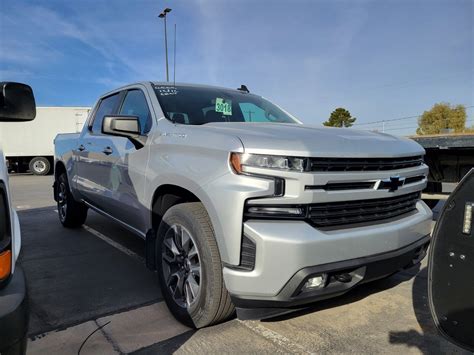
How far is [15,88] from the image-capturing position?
189 centimetres

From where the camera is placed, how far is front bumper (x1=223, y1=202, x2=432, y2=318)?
223 cm

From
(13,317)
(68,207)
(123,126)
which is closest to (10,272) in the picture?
(13,317)

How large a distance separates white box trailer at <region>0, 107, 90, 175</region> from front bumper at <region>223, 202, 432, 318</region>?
1942 centimetres

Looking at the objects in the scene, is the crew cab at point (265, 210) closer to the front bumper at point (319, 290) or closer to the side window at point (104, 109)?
the front bumper at point (319, 290)

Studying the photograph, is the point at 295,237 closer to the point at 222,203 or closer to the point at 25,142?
the point at 222,203

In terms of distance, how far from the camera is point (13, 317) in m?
1.47

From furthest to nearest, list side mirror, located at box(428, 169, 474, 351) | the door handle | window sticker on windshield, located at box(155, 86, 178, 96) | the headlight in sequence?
the door handle
window sticker on windshield, located at box(155, 86, 178, 96)
the headlight
side mirror, located at box(428, 169, 474, 351)

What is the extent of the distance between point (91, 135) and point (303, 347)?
11.6 ft

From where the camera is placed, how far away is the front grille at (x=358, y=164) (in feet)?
7.86

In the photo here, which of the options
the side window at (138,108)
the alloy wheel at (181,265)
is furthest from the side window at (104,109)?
the alloy wheel at (181,265)

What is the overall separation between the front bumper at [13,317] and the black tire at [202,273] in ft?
3.70

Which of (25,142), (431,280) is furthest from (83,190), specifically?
(25,142)

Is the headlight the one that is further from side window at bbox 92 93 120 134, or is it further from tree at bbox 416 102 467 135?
tree at bbox 416 102 467 135

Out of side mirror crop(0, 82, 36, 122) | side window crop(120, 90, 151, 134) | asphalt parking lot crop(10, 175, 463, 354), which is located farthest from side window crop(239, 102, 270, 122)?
side mirror crop(0, 82, 36, 122)
